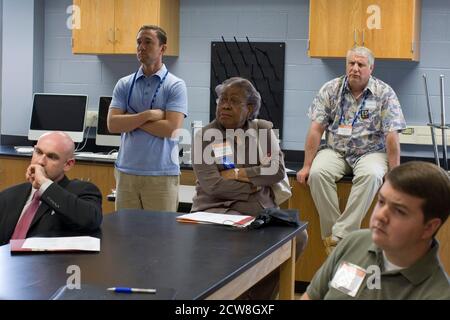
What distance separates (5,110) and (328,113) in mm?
2984

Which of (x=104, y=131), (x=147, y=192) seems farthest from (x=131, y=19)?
(x=147, y=192)

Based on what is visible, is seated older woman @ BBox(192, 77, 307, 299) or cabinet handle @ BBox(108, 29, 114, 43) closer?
seated older woman @ BBox(192, 77, 307, 299)

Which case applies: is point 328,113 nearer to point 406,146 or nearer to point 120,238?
point 406,146

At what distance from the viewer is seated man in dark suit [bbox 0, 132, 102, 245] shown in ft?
9.18

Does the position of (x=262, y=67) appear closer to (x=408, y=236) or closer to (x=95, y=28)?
(x=95, y=28)

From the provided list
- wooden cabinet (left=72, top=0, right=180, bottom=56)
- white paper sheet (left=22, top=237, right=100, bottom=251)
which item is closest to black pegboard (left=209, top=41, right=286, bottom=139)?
wooden cabinet (left=72, top=0, right=180, bottom=56)

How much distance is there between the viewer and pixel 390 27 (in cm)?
471

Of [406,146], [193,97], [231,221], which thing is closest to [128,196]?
[231,221]

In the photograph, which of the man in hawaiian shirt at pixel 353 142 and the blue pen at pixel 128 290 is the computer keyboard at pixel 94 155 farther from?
the blue pen at pixel 128 290

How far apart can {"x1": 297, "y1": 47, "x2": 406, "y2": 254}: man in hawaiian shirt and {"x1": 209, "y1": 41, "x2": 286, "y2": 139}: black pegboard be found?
31.9 inches

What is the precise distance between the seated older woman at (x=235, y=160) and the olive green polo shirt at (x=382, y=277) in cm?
154

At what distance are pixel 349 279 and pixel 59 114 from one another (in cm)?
425

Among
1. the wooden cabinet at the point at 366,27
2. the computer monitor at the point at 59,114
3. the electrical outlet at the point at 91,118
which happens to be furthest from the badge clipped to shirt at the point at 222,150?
the electrical outlet at the point at 91,118

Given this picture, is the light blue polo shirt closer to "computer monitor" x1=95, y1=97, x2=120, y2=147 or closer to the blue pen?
"computer monitor" x1=95, y1=97, x2=120, y2=147
